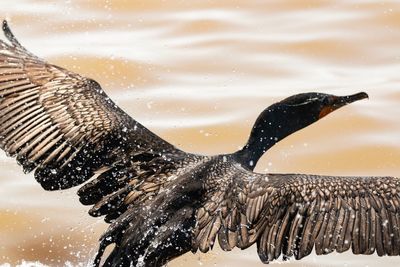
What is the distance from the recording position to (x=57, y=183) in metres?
6.96

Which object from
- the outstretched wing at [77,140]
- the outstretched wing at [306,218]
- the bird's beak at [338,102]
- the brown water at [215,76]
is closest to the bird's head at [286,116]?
the bird's beak at [338,102]

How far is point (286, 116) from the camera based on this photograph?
7215mm

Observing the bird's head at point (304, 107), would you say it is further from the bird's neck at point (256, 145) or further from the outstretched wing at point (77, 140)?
the outstretched wing at point (77, 140)

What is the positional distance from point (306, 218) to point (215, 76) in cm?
448

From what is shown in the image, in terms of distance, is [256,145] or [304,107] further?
[304,107]

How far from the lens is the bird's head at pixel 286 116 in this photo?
714 centimetres

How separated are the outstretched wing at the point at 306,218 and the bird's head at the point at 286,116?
791 mm

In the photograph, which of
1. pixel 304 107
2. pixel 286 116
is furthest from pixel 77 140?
pixel 304 107

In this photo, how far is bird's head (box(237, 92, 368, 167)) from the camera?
7.14 meters

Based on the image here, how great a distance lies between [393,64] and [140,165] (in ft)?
14.9

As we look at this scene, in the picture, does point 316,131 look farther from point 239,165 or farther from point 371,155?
point 239,165

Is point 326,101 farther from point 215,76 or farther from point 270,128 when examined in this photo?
point 215,76

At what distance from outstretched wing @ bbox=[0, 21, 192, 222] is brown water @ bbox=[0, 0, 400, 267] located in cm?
92

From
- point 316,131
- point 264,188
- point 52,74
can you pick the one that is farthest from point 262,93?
point 264,188
